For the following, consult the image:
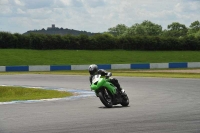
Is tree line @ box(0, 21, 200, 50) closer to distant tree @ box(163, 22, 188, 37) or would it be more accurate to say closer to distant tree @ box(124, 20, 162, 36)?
distant tree @ box(124, 20, 162, 36)

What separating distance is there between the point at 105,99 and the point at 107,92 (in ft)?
0.91

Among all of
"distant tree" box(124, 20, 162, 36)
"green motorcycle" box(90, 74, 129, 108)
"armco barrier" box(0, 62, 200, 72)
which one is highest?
"distant tree" box(124, 20, 162, 36)

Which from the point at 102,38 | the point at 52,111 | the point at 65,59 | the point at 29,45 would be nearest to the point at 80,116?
the point at 52,111

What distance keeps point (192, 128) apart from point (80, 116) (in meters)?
2.95

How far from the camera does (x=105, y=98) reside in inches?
536

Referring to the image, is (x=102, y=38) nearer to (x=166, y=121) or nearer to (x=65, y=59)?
(x=65, y=59)

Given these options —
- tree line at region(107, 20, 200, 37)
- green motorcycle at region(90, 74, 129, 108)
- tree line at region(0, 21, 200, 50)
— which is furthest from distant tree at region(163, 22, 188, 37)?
green motorcycle at region(90, 74, 129, 108)

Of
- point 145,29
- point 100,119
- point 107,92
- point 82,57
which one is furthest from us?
point 145,29

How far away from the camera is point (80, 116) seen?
1127 cm

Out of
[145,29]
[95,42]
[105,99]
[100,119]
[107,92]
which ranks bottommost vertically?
[100,119]

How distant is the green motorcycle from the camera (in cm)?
1350

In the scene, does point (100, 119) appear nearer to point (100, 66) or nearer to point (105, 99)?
point (105, 99)

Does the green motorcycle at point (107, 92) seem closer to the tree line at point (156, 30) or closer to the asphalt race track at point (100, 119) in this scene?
the asphalt race track at point (100, 119)

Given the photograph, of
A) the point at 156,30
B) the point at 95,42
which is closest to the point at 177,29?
the point at 156,30
